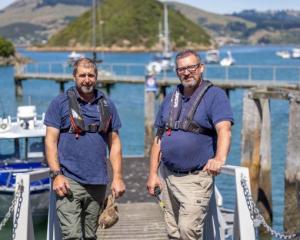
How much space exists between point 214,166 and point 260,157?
1101 cm

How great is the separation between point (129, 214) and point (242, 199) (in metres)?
6.00

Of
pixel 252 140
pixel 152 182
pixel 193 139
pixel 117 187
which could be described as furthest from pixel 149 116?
pixel 193 139

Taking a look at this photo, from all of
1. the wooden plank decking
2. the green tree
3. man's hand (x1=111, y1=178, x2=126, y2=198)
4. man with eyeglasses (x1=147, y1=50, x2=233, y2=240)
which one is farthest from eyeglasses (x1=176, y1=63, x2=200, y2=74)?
the green tree

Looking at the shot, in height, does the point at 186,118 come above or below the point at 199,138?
above

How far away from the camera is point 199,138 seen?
6.57 meters

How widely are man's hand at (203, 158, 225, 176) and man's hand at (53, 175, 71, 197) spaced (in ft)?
3.95

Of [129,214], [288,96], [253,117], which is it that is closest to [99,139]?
[129,214]

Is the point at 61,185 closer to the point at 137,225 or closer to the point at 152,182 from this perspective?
the point at 152,182

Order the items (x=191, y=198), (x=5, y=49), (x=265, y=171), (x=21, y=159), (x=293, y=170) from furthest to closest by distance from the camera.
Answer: (x=5, y=49)
(x=265, y=171)
(x=21, y=159)
(x=293, y=170)
(x=191, y=198)

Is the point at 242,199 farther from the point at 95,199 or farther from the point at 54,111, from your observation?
the point at 54,111

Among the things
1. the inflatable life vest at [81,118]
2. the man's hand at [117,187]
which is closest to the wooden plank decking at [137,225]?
the man's hand at [117,187]

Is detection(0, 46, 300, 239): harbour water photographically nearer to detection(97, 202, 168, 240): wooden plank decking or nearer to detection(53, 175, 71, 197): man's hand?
detection(97, 202, 168, 240): wooden plank decking

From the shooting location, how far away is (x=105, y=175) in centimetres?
666

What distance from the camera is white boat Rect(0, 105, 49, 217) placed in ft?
52.2
